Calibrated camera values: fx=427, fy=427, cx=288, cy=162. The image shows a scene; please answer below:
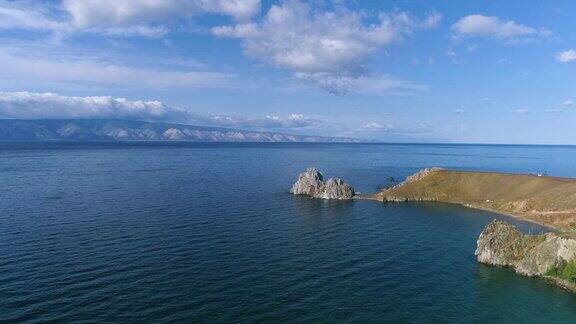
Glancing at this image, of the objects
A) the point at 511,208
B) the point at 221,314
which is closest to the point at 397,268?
the point at 221,314

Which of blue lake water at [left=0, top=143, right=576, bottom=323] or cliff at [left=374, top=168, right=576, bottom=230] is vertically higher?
cliff at [left=374, top=168, right=576, bottom=230]

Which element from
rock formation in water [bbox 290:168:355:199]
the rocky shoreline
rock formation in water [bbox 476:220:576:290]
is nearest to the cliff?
the rocky shoreline

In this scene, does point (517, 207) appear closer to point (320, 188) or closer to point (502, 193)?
point (502, 193)

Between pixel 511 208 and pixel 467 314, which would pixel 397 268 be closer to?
pixel 467 314

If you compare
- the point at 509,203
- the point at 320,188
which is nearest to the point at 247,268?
the point at 320,188

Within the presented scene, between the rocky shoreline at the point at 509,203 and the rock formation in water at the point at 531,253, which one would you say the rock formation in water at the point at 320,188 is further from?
the rock formation in water at the point at 531,253

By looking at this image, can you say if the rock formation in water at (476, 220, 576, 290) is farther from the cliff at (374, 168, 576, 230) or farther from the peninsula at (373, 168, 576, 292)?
the cliff at (374, 168, 576, 230)
